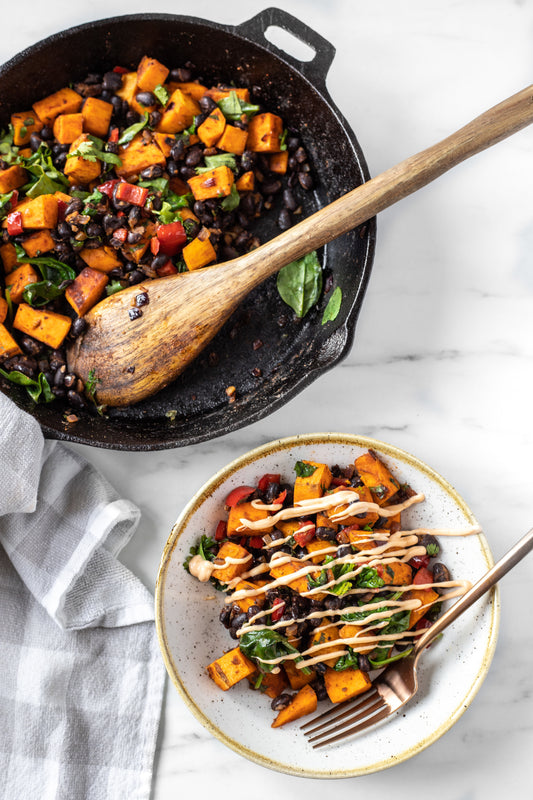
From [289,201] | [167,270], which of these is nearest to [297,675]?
[167,270]

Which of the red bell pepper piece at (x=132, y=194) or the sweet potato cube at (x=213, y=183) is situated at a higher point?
the red bell pepper piece at (x=132, y=194)

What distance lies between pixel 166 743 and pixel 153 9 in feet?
9.65

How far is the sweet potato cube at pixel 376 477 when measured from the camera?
2.47 m

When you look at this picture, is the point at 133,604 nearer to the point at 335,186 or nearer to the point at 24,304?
the point at 24,304

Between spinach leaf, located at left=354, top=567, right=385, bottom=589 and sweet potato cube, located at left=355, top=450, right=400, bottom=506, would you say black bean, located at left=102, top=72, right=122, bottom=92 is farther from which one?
spinach leaf, located at left=354, top=567, right=385, bottom=589

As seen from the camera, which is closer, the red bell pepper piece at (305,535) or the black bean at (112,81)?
the red bell pepper piece at (305,535)

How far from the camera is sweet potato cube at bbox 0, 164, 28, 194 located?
2514mm

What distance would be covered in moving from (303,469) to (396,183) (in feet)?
3.42

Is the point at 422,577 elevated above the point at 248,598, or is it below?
below

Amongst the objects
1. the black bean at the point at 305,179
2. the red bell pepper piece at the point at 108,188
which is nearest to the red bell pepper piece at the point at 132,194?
the red bell pepper piece at the point at 108,188

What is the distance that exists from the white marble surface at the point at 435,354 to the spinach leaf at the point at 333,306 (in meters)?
0.21

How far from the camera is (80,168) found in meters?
2.48

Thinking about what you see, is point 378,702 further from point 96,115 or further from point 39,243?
point 96,115

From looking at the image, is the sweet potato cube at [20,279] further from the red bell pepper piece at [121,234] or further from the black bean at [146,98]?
the black bean at [146,98]
